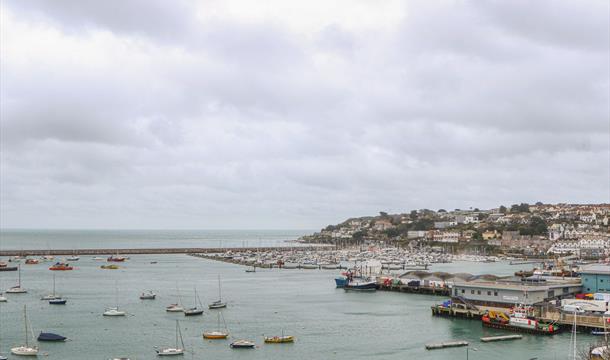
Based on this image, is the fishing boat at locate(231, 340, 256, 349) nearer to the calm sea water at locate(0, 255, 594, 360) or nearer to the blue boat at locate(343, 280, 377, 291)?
the calm sea water at locate(0, 255, 594, 360)

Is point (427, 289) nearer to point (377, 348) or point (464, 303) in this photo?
point (464, 303)

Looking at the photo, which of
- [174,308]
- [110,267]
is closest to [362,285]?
[174,308]

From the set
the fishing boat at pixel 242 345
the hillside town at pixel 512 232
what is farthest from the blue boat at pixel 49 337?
the hillside town at pixel 512 232

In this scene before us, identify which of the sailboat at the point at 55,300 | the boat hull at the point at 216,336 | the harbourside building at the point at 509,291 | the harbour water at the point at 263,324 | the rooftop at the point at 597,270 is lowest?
the harbour water at the point at 263,324

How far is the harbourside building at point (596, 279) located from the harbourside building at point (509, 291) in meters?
0.53

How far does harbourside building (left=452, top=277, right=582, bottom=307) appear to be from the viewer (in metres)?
38.9

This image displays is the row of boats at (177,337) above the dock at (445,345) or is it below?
above

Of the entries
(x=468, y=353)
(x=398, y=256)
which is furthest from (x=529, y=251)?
(x=468, y=353)

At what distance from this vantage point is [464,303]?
41.2 meters

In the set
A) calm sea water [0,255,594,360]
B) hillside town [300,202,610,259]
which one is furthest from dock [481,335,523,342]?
hillside town [300,202,610,259]

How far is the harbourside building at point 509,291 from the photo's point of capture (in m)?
38.9

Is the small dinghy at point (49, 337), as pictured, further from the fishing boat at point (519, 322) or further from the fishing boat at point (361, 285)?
the fishing boat at point (361, 285)

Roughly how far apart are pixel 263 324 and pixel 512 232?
107m

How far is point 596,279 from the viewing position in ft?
139
